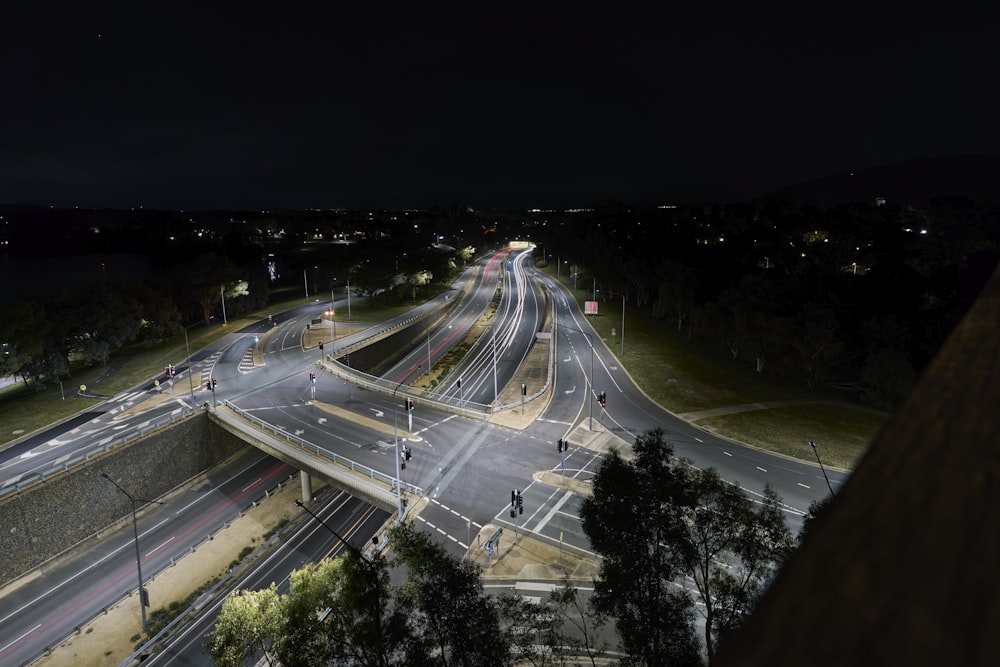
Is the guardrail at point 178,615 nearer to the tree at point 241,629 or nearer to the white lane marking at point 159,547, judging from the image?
the white lane marking at point 159,547

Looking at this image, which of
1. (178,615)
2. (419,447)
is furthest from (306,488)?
(178,615)

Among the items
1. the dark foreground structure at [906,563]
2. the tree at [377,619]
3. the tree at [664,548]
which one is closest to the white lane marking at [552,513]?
the tree at [377,619]

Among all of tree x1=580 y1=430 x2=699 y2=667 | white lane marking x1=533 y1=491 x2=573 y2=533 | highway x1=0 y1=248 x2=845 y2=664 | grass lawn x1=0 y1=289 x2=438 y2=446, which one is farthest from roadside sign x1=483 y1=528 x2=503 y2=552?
grass lawn x1=0 y1=289 x2=438 y2=446

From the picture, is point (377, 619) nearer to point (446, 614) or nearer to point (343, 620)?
point (343, 620)

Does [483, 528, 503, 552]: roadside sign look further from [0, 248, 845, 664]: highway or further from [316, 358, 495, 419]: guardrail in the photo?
[316, 358, 495, 419]: guardrail

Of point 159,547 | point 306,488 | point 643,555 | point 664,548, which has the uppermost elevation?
point 643,555
